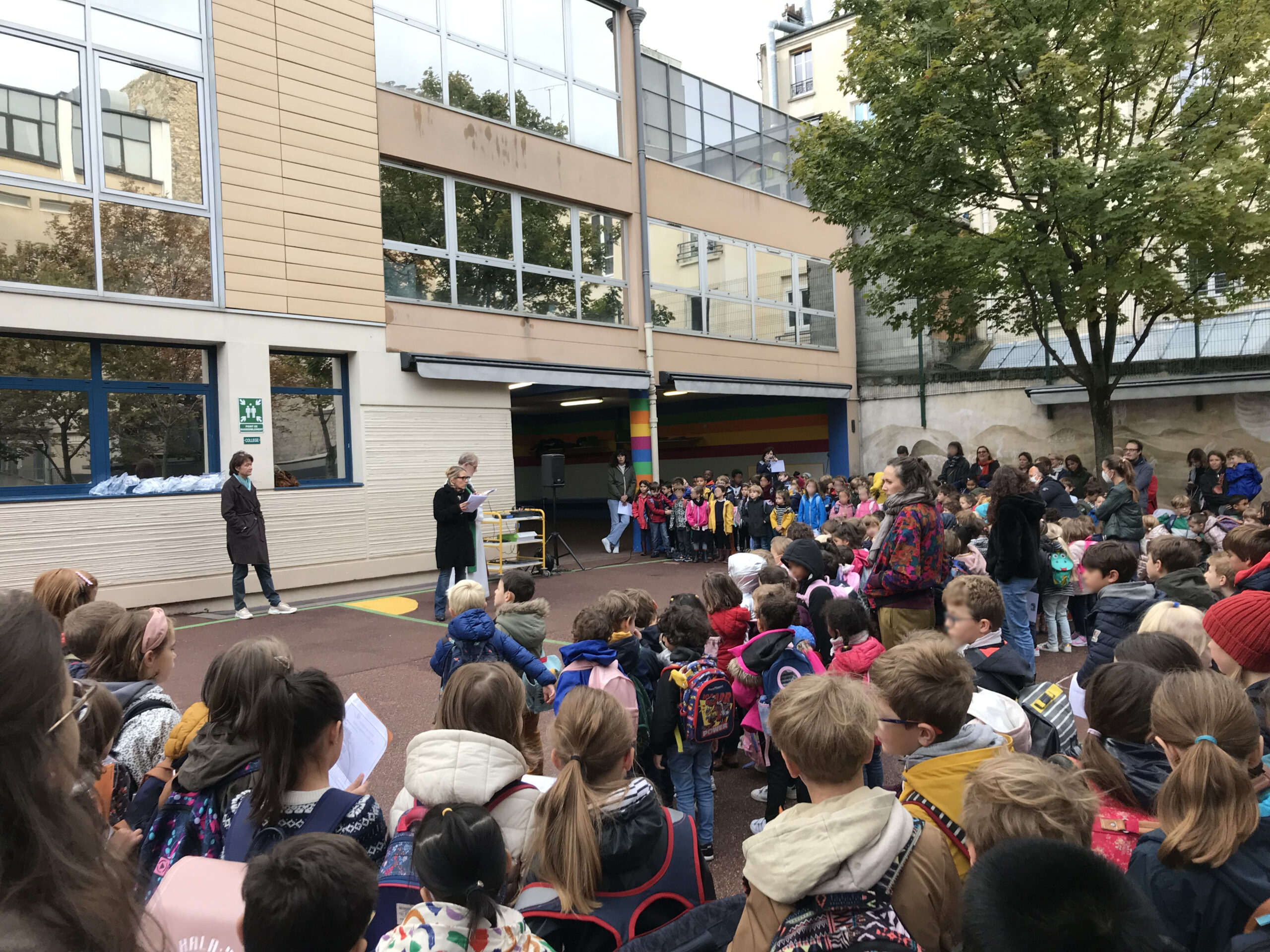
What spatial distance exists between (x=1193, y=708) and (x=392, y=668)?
262 inches

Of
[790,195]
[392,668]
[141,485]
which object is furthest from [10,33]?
[790,195]

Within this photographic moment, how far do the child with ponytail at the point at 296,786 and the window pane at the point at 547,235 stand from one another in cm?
1197

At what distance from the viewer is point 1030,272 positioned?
12.2 metres

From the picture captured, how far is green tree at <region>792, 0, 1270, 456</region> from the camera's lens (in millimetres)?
11719

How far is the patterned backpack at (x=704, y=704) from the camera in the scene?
12.5 ft

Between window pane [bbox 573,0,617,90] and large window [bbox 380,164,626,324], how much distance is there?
2416 millimetres

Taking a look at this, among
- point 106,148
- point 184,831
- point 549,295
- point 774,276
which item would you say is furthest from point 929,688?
point 774,276

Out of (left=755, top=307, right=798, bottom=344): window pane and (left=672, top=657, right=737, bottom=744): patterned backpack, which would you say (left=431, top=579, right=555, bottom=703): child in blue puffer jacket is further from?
(left=755, top=307, right=798, bottom=344): window pane

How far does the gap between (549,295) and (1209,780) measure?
43.0ft

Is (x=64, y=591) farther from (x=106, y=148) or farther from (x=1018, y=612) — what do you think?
(x=106, y=148)

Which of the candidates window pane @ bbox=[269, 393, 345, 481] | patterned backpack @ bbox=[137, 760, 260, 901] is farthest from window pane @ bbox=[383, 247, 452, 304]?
patterned backpack @ bbox=[137, 760, 260, 901]

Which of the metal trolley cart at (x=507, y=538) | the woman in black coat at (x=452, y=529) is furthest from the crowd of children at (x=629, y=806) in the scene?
the metal trolley cart at (x=507, y=538)

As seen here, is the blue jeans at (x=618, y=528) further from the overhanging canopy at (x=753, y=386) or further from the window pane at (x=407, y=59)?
the window pane at (x=407, y=59)

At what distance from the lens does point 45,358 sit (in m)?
9.28
